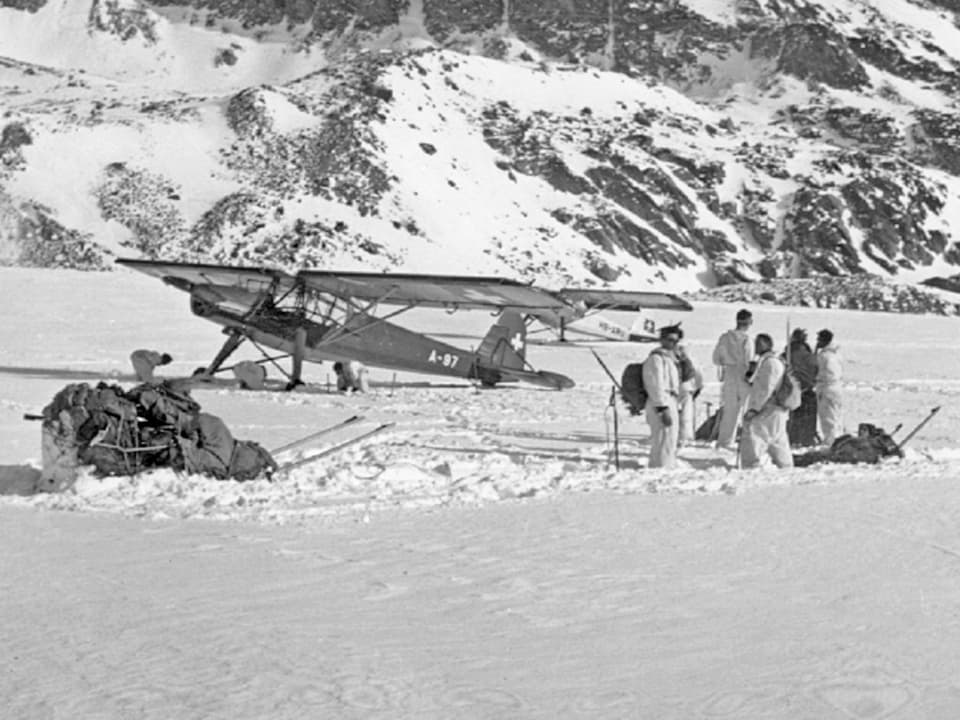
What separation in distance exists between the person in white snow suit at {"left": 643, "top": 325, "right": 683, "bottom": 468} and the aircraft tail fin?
11386mm

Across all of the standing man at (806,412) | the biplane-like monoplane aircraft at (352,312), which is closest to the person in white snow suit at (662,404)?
the standing man at (806,412)

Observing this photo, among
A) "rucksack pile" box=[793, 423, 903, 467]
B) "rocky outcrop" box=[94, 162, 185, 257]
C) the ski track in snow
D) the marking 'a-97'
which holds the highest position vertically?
"rocky outcrop" box=[94, 162, 185, 257]

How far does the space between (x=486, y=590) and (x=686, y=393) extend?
26.9ft

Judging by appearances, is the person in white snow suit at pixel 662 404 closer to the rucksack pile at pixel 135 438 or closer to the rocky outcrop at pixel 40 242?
the rucksack pile at pixel 135 438

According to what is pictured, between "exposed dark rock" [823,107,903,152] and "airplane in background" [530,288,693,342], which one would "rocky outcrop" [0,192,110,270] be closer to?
"airplane in background" [530,288,693,342]

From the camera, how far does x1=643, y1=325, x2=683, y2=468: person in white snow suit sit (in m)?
10.8

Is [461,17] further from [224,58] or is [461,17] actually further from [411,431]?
[411,431]

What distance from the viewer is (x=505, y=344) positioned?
2252cm

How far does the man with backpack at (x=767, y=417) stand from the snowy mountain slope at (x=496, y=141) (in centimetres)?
6090

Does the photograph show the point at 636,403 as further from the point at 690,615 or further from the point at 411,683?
the point at 411,683

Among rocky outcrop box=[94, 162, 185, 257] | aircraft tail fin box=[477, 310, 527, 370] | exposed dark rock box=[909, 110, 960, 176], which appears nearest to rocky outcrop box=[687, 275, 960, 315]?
rocky outcrop box=[94, 162, 185, 257]

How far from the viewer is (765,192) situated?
10919cm

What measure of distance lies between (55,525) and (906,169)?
383 ft

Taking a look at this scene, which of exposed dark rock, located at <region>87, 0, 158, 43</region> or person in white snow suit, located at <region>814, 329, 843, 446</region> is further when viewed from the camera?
exposed dark rock, located at <region>87, 0, 158, 43</region>
